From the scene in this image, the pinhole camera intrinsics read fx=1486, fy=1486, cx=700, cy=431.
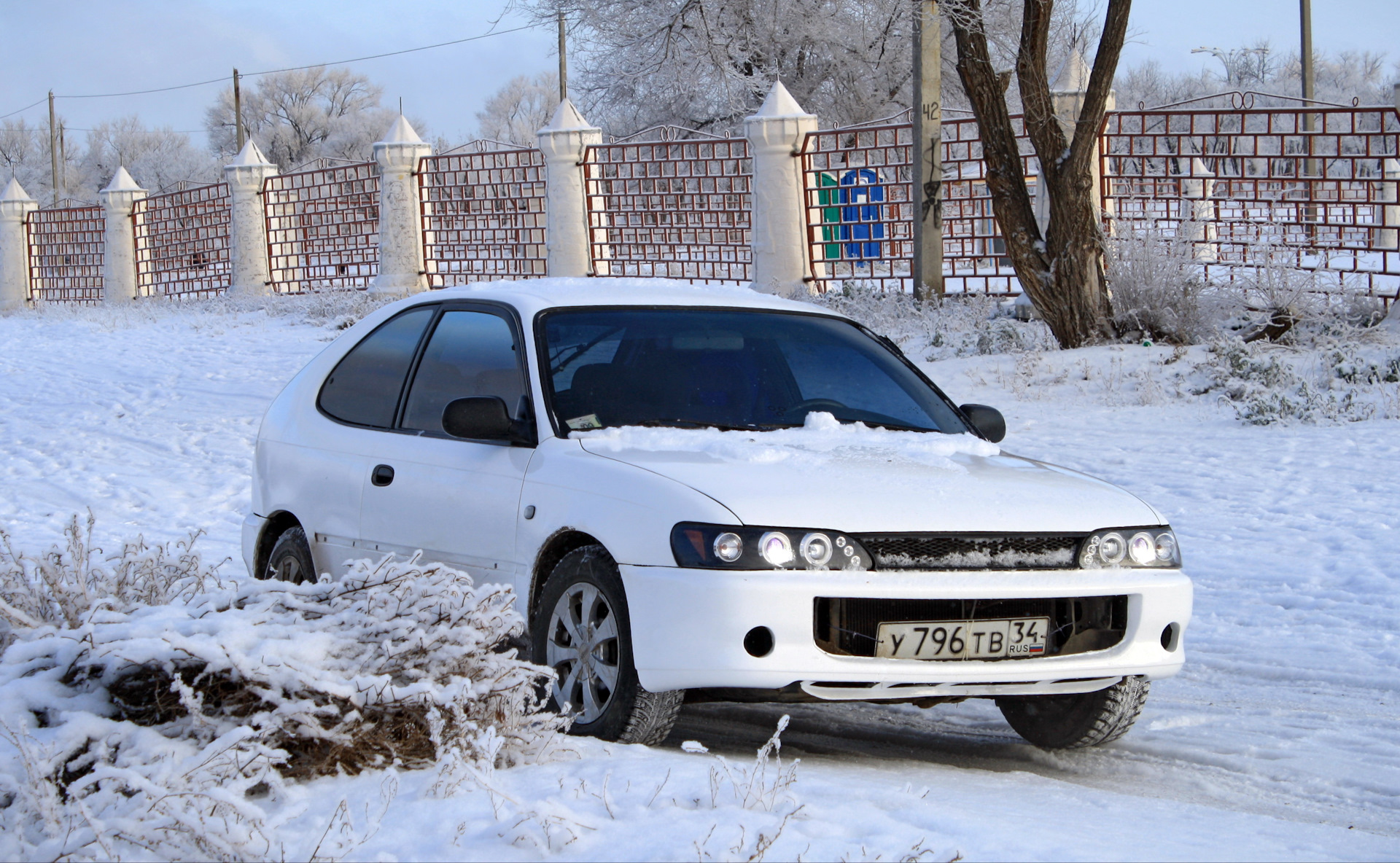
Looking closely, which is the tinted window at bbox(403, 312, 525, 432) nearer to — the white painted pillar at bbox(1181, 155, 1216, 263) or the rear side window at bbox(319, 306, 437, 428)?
the rear side window at bbox(319, 306, 437, 428)

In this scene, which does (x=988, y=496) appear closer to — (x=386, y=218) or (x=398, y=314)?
(x=398, y=314)

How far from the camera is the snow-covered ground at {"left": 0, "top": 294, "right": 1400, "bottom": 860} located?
3027mm

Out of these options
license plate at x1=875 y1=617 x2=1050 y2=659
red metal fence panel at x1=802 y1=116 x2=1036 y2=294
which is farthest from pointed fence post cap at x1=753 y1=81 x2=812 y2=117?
license plate at x1=875 y1=617 x2=1050 y2=659

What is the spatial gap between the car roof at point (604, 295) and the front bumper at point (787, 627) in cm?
142

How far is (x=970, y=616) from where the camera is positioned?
3938 millimetres

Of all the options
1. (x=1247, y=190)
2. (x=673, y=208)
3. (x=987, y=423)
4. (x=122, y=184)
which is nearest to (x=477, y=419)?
(x=987, y=423)

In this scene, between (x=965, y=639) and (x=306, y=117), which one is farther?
(x=306, y=117)

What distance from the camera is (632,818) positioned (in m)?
3.08

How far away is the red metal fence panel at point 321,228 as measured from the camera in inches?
1108

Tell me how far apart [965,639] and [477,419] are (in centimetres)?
161

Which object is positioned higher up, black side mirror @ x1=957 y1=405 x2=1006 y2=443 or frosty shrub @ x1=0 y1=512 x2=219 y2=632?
black side mirror @ x1=957 y1=405 x2=1006 y2=443

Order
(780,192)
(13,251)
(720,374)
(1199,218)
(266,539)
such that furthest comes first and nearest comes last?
(13,251)
(780,192)
(1199,218)
(266,539)
(720,374)

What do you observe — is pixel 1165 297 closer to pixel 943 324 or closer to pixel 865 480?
pixel 943 324

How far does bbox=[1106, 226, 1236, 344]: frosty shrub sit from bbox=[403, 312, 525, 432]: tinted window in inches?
350
